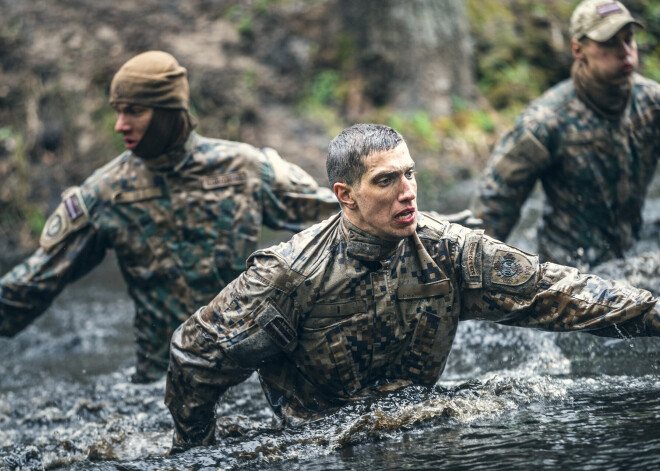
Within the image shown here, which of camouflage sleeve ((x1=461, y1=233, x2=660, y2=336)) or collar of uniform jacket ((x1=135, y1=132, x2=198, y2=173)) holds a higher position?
collar of uniform jacket ((x1=135, y1=132, x2=198, y2=173))

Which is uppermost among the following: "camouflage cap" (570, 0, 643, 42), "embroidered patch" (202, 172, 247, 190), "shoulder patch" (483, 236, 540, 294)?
"camouflage cap" (570, 0, 643, 42)

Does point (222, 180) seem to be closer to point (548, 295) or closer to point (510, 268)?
point (510, 268)

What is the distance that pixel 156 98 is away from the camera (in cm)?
577

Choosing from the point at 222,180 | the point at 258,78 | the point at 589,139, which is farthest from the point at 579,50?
the point at 258,78

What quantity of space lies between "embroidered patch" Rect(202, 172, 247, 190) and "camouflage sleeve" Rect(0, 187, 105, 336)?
28.8 inches

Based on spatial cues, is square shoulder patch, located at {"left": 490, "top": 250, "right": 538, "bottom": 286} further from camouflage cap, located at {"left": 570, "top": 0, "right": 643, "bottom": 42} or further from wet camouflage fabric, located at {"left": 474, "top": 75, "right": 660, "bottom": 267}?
camouflage cap, located at {"left": 570, "top": 0, "right": 643, "bottom": 42}

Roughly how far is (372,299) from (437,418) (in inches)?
26.1

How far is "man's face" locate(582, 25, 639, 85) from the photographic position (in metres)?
6.23

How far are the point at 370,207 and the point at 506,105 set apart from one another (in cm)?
1014

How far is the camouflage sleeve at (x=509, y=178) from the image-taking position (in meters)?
6.36

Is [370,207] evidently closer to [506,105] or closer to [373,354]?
[373,354]

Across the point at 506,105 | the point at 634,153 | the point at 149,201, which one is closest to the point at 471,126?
the point at 506,105

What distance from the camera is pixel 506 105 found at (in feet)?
45.3

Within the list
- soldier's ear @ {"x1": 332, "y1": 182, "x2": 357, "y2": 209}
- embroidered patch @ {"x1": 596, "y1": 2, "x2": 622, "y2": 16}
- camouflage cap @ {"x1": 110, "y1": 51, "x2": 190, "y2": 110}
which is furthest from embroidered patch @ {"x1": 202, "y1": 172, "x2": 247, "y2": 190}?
embroidered patch @ {"x1": 596, "y1": 2, "x2": 622, "y2": 16}
